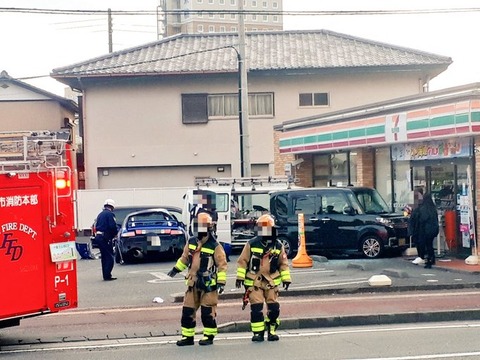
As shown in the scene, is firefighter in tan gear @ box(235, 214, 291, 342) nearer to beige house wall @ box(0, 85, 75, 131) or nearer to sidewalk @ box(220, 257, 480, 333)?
sidewalk @ box(220, 257, 480, 333)

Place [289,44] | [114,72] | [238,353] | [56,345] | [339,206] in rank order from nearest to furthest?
[238,353], [56,345], [339,206], [114,72], [289,44]

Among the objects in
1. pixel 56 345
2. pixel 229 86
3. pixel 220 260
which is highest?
pixel 229 86

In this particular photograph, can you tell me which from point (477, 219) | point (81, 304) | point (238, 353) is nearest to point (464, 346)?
point (238, 353)

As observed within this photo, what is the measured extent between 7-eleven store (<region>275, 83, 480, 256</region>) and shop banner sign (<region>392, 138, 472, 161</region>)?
2cm

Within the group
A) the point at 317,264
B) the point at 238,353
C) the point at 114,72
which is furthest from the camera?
the point at 114,72

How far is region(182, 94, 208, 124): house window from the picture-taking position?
115ft

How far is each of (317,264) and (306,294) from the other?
4.66 m

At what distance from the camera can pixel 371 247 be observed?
2098 centimetres


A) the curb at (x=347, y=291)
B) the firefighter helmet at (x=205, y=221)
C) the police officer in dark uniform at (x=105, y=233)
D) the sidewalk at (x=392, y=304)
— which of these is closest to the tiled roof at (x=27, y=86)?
the police officer in dark uniform at (x=105, y=233)

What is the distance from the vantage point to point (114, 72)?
34719 mm

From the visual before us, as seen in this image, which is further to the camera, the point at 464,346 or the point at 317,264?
the point at 317,264

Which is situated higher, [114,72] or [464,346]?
[114,72]

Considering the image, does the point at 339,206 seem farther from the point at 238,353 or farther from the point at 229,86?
the point at 229,86

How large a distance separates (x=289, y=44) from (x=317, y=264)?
1995cm
